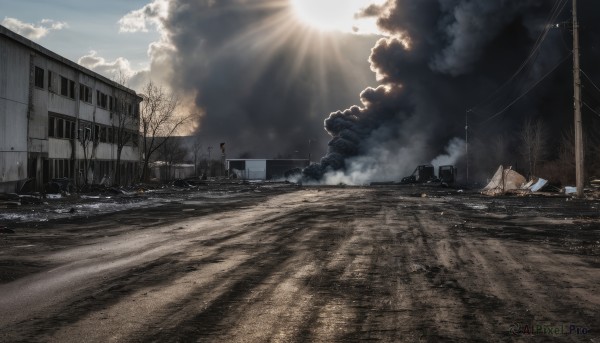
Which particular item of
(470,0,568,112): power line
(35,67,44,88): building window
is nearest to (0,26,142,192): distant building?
(35,67,44,88): building window

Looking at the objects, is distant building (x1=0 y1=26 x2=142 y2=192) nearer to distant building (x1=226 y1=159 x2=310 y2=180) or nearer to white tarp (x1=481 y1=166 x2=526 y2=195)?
white tarp (x1=481 y1=166 x2=526 y2=195)

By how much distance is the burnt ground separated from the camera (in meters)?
5.36

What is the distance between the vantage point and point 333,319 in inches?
224

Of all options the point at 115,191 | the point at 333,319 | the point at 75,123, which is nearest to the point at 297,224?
the point at 333,319

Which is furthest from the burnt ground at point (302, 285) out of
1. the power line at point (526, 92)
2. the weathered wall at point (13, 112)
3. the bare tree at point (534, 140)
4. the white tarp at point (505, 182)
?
the bare tree at point (534, 140)

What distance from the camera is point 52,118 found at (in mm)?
36562

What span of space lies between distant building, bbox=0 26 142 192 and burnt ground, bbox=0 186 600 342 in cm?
1858

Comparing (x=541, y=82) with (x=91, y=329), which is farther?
(x=541, y=82)

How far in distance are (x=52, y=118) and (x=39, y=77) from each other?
128 inches

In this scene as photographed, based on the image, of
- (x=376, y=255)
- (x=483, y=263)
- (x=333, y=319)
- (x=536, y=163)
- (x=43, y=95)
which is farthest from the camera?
(x=536, y=163)

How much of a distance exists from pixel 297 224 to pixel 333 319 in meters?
10.7

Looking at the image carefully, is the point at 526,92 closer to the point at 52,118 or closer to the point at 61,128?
the point at 61,128

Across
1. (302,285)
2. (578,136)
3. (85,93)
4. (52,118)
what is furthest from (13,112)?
(578,136)

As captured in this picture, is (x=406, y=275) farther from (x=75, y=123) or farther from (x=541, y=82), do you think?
(x=541, y=82)
